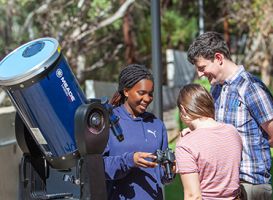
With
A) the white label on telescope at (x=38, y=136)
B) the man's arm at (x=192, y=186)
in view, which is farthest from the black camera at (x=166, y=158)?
the white label on telescope at (x=38, y=136)

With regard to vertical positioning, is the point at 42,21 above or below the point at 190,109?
below

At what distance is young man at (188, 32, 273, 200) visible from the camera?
3443 mm

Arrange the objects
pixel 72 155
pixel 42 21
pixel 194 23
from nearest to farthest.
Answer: pixel 72 155
pixel 42 21
pixel 194 23

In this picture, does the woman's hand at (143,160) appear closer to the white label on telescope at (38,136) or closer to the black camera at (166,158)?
the black camera at (166,158)

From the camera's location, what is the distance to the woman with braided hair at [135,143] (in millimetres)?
3230

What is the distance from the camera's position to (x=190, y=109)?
10.1 feet

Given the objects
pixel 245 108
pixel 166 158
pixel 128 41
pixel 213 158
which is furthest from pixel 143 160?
pixel 128 41

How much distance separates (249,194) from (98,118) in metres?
1.04

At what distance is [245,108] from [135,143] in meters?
0.72

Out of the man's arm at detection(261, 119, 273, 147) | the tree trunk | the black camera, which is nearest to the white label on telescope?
the black camera

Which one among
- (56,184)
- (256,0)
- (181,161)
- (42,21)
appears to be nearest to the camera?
(181,161)

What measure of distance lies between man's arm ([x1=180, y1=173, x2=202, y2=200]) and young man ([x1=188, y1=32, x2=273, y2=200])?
2.00ft

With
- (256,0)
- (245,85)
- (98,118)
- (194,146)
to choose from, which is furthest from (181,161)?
(256,0)

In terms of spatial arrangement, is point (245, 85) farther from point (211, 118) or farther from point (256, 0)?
point (256, 0)
